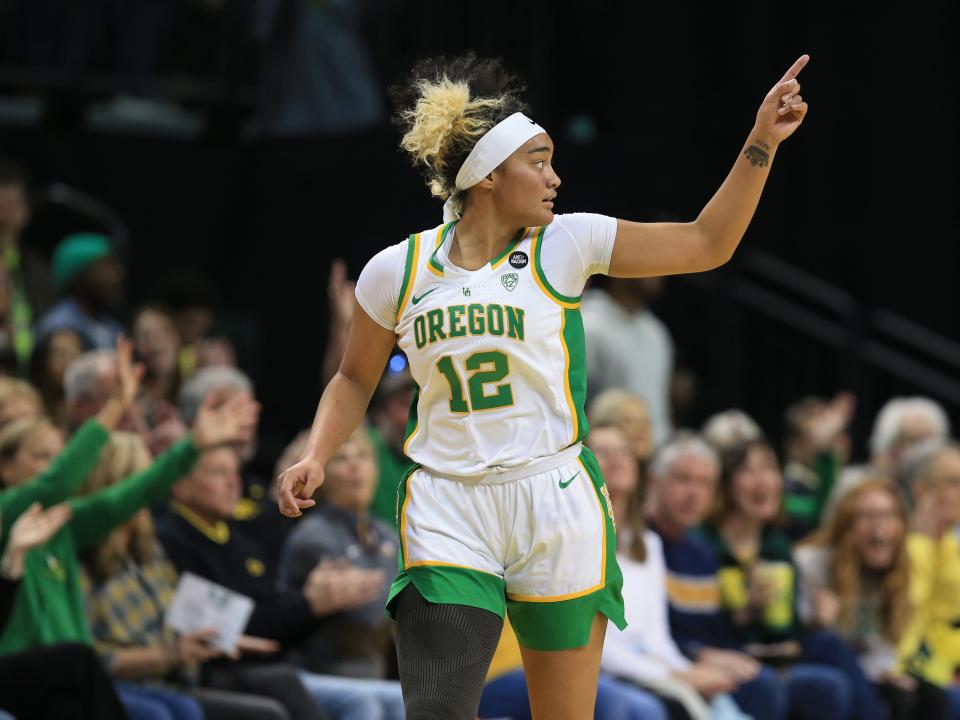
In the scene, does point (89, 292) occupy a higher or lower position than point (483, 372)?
higher

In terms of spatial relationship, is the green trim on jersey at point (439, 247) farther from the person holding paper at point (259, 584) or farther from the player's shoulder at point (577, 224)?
the person holding paper at point (259, 584)

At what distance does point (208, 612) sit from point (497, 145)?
225 cm

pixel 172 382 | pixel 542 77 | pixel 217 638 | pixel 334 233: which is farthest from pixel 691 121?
pixel 217 638

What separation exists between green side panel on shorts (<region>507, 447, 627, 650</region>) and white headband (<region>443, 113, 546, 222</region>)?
0.87 meters

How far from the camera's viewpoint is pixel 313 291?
9.47 m

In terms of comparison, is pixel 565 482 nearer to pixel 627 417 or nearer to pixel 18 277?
pixel 627 417

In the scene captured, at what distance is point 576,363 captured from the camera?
139 inches

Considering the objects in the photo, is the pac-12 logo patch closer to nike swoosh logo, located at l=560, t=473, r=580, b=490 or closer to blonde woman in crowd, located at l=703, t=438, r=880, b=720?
nike swoosh logo, located at l=560, t=473, r=580, b=490

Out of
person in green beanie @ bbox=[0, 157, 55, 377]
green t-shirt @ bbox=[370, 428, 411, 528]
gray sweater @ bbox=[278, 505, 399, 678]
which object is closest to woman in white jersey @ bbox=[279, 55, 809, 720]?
gray sweater @ bbox=[278, 505, 399, 678]

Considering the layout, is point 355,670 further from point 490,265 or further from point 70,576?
point 490,265

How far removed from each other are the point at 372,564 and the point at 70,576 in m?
1.16

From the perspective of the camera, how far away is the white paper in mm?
5129

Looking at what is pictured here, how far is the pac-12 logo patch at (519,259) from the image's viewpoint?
351cm

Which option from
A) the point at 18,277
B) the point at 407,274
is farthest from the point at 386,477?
the point at 407,274
